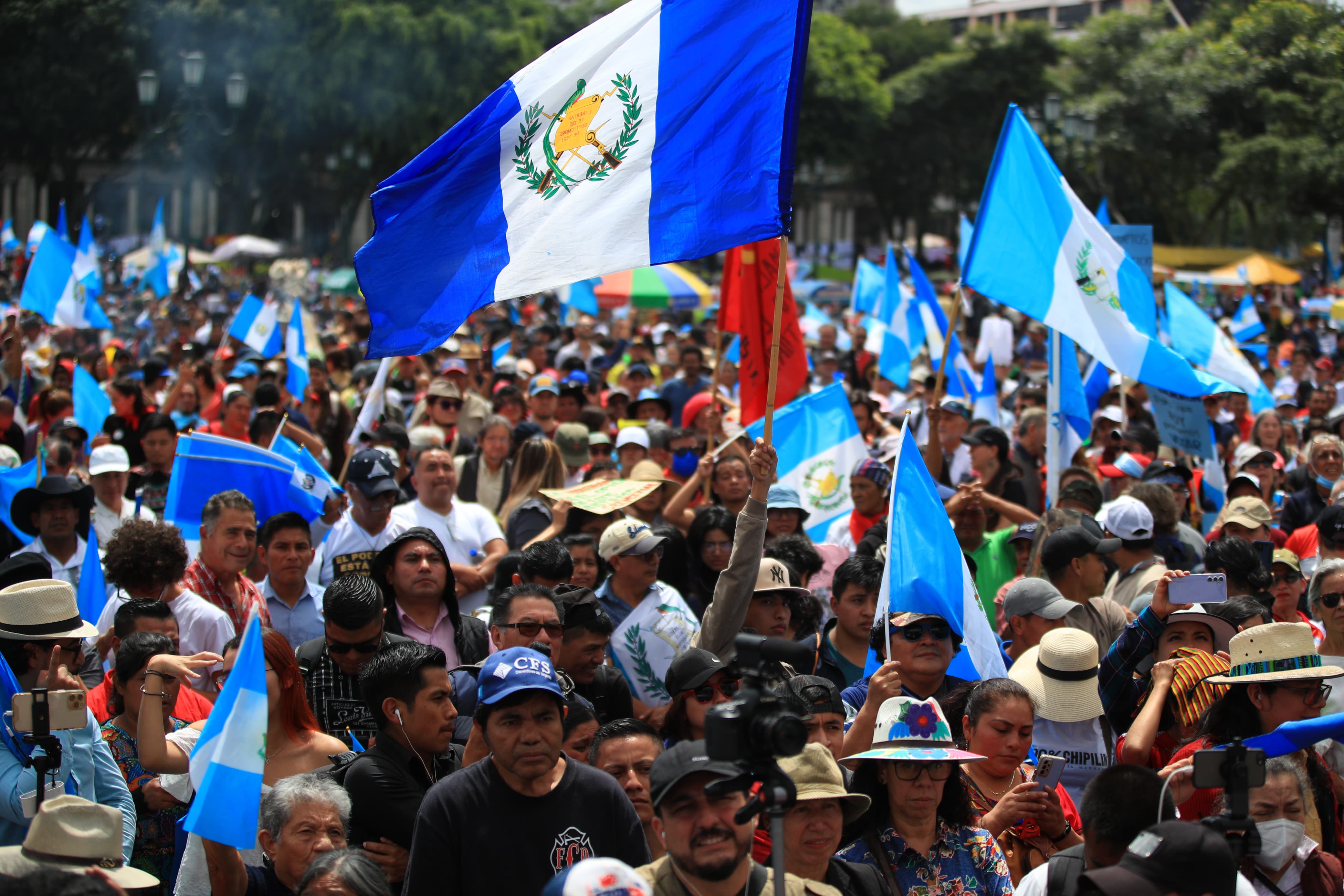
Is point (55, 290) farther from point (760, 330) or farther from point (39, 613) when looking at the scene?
point (39, 613)

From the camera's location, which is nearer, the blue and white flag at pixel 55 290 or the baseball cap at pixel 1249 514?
the baseball cap at pixel 1249 514

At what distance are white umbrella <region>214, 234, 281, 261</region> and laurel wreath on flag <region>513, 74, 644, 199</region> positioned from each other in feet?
153

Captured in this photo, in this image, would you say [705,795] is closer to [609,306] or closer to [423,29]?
[609,306]

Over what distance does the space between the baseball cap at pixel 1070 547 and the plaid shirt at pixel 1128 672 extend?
34.4 inches

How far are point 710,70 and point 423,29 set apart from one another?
47359 millimetres

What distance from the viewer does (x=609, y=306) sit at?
24.1 meters

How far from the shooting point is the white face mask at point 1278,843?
381 centimetres

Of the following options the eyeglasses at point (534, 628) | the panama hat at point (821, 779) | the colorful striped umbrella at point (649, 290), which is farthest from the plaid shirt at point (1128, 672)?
the colorful striped umbrella at point (649, 290)

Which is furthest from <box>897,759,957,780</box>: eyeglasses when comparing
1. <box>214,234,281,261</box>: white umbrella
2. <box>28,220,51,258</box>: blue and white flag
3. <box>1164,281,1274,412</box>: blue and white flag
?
<box>214,234,281,261</box>: white umbrella

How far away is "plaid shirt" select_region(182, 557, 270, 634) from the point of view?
608 cm

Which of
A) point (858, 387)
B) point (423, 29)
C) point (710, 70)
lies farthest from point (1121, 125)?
point (710, 70)

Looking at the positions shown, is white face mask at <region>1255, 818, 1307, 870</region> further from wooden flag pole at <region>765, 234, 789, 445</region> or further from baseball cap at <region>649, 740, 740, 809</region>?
wooden flag pole at <region>765, 234, 789, 445</region>

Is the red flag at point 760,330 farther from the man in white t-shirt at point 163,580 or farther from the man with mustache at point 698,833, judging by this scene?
the man with mustache at point 698,833


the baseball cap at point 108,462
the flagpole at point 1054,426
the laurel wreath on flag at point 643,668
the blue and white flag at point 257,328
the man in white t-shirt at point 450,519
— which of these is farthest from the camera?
the blue and white flag at point 257,328
